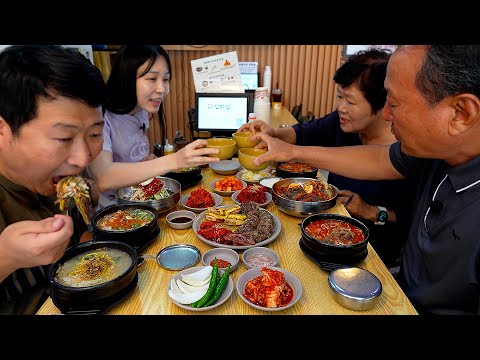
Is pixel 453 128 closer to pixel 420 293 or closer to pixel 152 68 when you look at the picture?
pixel 420 293

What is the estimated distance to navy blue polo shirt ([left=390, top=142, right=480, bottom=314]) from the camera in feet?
4.40

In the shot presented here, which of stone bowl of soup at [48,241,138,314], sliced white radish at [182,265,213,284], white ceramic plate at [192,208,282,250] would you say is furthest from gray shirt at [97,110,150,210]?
sliced white radish at [182,265,213,284]

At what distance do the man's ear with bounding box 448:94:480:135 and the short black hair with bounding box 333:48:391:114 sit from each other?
1.11m

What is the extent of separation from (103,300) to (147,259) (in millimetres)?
363

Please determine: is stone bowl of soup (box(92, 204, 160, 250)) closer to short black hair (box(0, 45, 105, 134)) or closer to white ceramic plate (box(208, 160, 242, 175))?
short black hair (box(0, 45, 105, 134))

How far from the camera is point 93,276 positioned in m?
1.28

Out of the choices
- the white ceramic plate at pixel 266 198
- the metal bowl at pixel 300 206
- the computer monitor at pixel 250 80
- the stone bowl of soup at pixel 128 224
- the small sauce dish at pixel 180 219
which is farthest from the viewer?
the computer monitor at pixel 250 80

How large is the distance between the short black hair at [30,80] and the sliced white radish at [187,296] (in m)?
0.81

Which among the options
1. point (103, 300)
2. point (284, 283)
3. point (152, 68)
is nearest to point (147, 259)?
point (103, 300)

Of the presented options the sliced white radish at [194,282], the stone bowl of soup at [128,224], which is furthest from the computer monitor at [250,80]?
the sliced white radish at [194,282]

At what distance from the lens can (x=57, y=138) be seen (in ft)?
3.92

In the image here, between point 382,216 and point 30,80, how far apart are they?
7.32 feet

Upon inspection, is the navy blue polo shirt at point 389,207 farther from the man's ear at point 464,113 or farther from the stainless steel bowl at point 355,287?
the man's ear at point 464,113

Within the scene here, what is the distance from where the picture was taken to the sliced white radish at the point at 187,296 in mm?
1227
